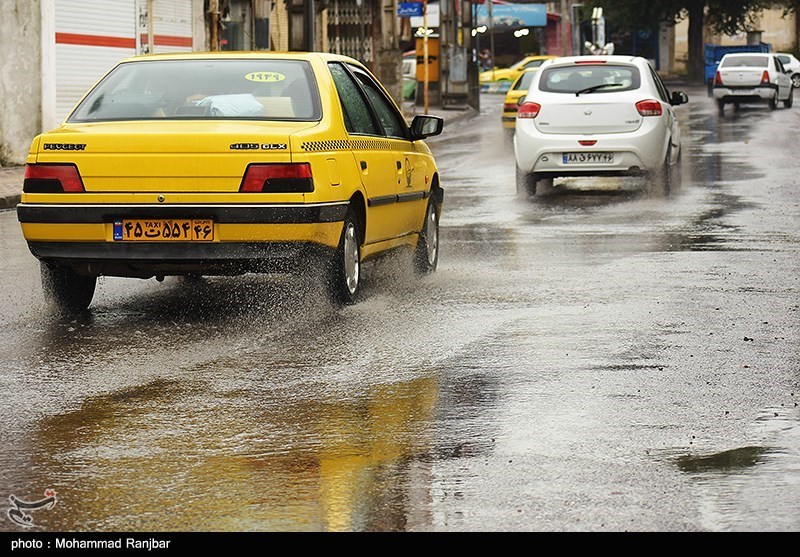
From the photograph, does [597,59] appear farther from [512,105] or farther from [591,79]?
[512,105]

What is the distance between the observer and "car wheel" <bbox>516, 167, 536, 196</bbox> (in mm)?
19203

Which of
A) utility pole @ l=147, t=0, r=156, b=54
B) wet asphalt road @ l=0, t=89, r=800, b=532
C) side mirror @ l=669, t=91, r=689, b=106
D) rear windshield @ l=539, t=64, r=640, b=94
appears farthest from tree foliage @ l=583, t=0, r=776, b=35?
wet asphalt road @ l=0, t=89, r=800, b=532

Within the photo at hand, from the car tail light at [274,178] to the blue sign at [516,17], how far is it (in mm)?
81142

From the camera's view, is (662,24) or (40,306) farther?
(662,24)

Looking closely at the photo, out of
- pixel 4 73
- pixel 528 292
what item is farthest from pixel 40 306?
pixel 4 73

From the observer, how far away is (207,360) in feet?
26.4

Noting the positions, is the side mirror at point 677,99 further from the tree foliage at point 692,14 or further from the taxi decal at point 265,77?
the tree foliage at point 692,14

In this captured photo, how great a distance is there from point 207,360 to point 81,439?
186 cm

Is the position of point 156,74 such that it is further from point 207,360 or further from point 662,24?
point 662,24

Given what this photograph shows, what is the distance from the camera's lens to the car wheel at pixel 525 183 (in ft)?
63.0

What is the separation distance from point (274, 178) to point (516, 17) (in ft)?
268

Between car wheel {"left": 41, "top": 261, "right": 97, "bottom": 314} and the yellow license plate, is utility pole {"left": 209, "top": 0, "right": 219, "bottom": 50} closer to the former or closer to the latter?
car wheel {"left": 41, "top": 261, "right": 97, "bottom": 314}

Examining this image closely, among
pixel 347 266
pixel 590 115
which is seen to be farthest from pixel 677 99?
pixel 347 266
